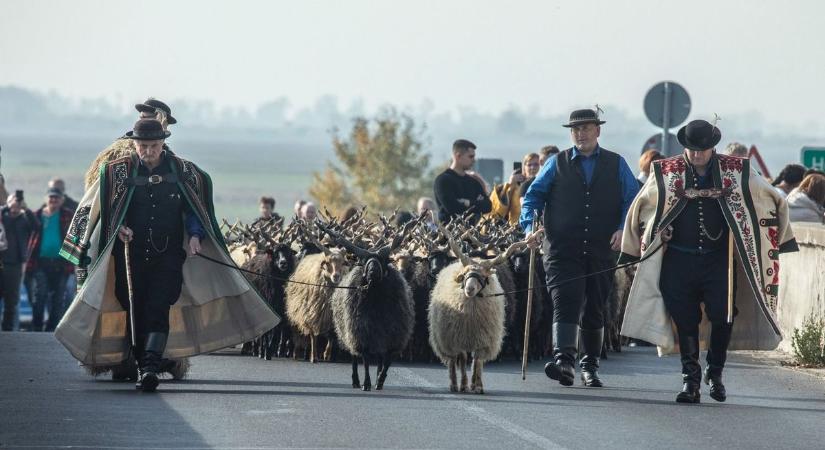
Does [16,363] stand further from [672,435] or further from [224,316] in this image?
[672,435]

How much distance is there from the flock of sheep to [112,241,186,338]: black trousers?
54.2 inches

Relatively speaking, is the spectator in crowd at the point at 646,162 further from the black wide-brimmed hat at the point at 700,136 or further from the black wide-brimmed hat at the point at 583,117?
the black wide-brimmed hat at the point at 700,136

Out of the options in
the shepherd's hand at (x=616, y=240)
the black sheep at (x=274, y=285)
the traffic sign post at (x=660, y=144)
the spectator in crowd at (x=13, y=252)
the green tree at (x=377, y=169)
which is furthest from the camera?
the green tree at (x=377, y=169)

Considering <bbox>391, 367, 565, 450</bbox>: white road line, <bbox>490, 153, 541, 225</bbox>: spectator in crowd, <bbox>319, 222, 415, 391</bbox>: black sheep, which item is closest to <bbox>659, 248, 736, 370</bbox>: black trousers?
<bbox>391, 367, 565, 450</bbox>: white road line

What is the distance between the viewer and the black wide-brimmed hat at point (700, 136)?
12820 mm

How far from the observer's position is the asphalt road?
34.7 feet

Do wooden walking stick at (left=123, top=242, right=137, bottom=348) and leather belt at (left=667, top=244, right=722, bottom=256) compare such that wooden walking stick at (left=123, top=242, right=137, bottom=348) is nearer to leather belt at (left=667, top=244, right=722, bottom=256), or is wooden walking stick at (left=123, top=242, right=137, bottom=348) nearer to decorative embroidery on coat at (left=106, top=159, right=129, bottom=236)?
decorative embroidery on coat at (left=106, top=159, right=129, bottom=236)

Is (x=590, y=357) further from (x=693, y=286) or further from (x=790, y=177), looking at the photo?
(x=790, y=177)

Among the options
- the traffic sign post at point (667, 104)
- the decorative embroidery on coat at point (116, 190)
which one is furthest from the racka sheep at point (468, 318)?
the traffic sign post at point (667, 104)

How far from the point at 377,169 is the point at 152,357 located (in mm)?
55910

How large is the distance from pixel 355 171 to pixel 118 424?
58.2m

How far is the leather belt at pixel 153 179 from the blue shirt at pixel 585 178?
2887 mm

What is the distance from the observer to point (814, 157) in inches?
877

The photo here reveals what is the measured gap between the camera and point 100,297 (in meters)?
13.3
